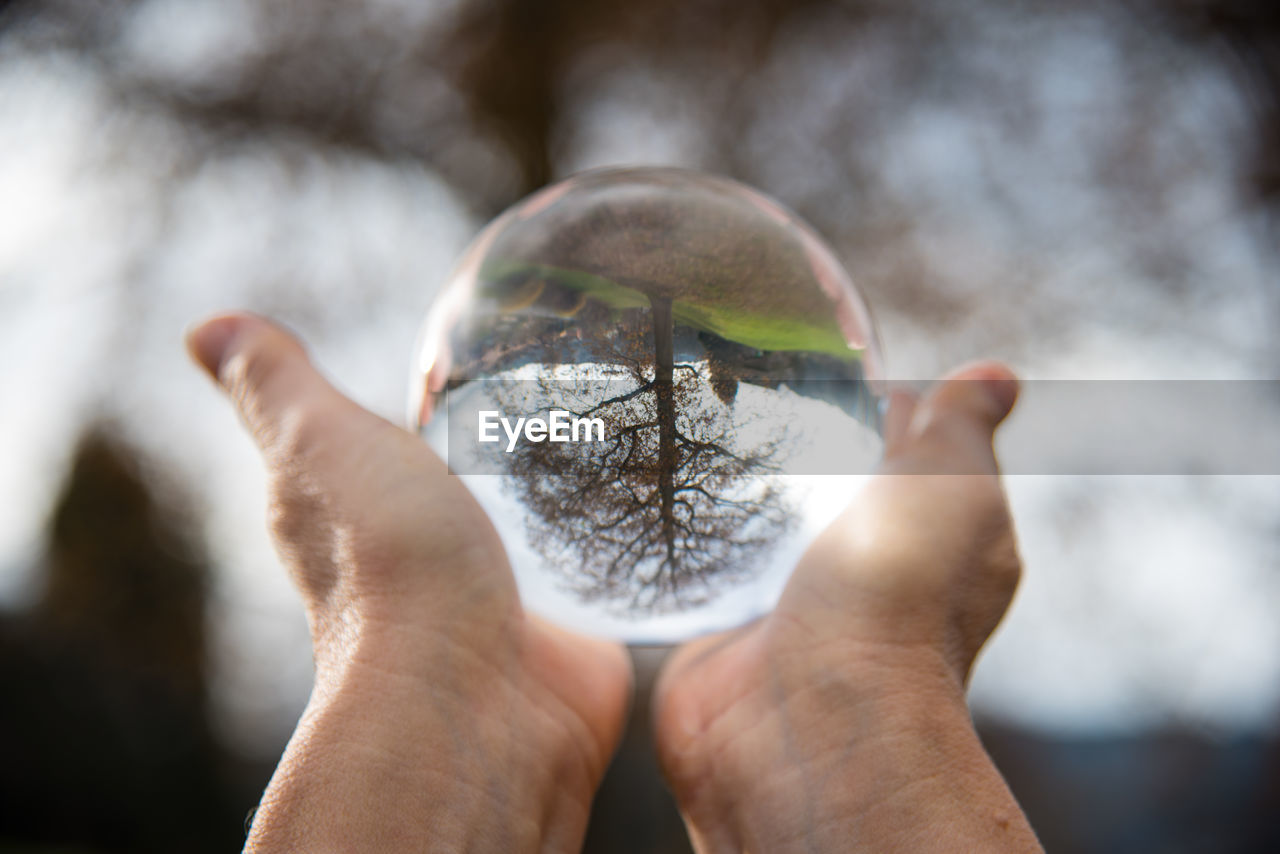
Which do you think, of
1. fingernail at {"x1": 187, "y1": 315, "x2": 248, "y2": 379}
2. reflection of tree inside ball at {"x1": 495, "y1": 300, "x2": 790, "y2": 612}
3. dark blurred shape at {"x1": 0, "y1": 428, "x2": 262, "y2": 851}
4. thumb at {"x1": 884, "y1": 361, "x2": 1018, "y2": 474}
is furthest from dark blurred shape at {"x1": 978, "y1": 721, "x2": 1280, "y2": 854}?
dark blurred shape at {"x1": 0, "y1": 428, "x2": 262, "y2": 851}

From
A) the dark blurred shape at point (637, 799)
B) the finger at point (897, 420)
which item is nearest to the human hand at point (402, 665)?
the finger at point (897, 420)

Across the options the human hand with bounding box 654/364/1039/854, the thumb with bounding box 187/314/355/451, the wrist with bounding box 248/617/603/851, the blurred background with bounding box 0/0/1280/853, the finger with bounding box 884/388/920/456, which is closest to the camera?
the wrist with bounding box 248/617/603/851

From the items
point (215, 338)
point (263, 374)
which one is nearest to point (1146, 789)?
point (263, 374)

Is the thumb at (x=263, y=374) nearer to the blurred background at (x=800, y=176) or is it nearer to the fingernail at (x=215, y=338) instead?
the fingernail at (x=215, y=338)

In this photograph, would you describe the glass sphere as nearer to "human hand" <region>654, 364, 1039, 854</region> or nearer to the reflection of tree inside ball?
the reflection of tree inside ball

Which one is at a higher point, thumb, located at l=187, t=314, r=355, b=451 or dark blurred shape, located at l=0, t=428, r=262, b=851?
thumb, located at l=187, t=314, r=355, b=451

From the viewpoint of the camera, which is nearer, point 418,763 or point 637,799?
point 418,763
